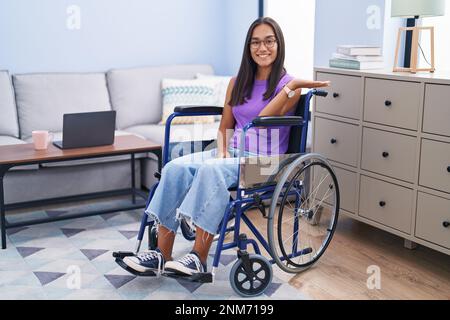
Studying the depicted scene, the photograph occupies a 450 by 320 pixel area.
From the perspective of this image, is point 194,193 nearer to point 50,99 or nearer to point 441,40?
point 441,40

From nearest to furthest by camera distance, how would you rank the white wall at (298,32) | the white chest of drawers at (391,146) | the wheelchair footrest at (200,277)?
the wheelchair footrest at (200,277) → the white chest of drawers at (391,146) → the white wall at (298,32)

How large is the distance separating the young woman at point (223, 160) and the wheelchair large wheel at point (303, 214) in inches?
6.6

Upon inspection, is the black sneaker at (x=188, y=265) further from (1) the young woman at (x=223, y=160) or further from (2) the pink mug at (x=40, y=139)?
(2) the pink mug at (x=40, y=139)

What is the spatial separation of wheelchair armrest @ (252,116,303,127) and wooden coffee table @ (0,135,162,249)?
3.24ft

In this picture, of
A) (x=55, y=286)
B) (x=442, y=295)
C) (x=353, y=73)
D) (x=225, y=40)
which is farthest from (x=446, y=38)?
(x=55, y=286)

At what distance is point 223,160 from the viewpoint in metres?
2.31

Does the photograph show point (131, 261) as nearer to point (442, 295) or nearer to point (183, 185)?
point (183, 185)

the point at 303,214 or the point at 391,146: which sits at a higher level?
the point at 391,146

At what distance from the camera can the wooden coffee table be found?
2.72 m

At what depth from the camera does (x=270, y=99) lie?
2.46 metres

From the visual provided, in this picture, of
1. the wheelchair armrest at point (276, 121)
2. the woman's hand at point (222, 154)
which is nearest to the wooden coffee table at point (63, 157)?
the woman's hand at point (222, 154)

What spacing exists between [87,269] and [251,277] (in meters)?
0.72

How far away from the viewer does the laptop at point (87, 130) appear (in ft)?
9.48

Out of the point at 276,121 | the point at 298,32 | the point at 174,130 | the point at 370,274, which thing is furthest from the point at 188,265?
the point at 298,32
